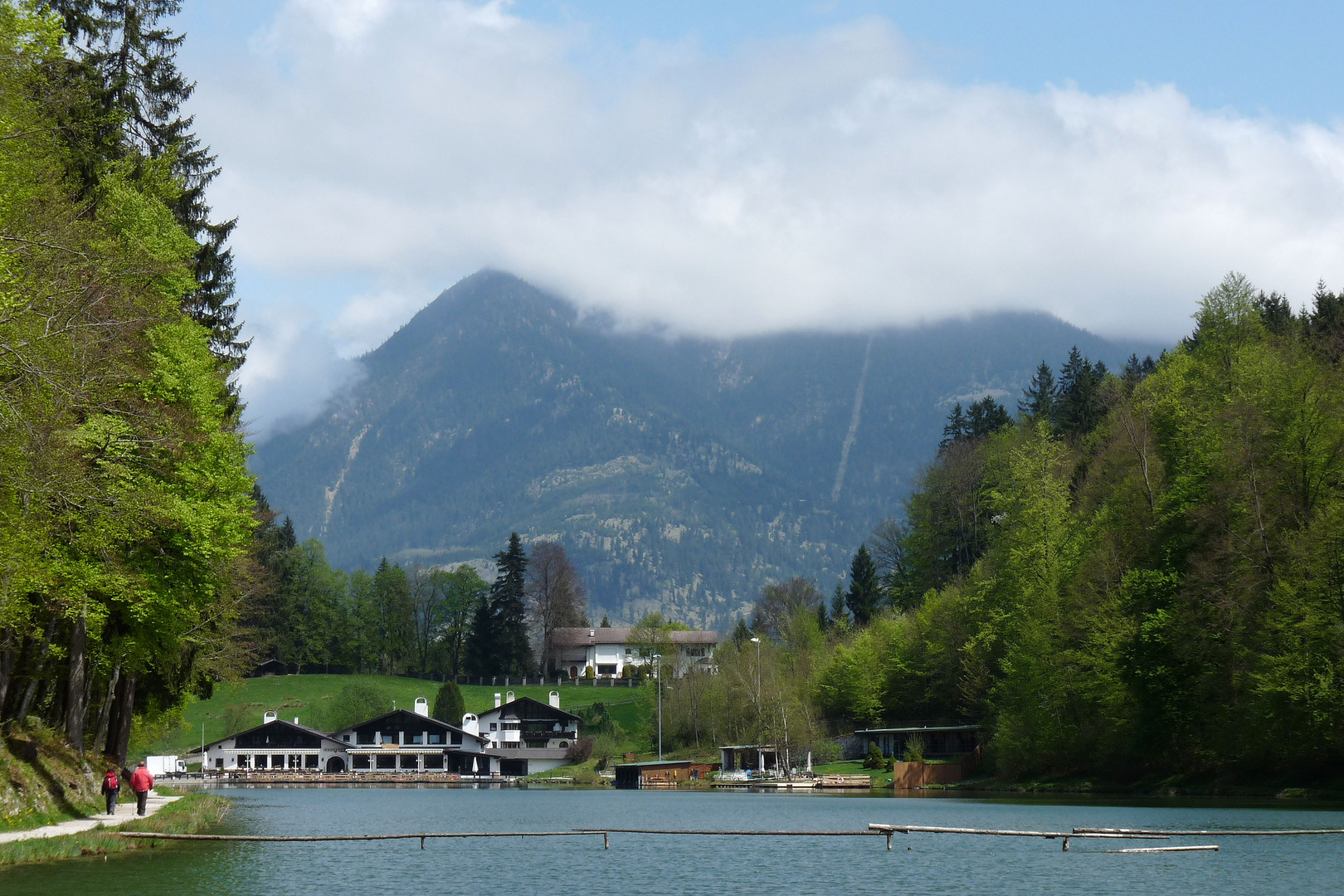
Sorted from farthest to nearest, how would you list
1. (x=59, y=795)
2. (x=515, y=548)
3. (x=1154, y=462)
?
(x=515, y=548) < (x=1154, y=462) < (x=59, y=795)

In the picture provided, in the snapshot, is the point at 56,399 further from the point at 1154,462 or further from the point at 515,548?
the point at 515,548

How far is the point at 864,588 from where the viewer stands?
147250 mm

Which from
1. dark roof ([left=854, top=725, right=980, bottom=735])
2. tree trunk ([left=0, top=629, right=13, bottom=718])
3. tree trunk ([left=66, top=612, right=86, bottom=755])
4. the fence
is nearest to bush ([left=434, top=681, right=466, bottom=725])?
dark roof ([left=854, top=725, right=980, bottom=735])

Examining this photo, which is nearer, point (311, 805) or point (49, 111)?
point (49, 111)

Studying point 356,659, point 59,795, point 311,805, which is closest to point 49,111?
point 59,795

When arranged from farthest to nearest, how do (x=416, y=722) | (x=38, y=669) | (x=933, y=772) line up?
(x=416, y=722)
(x=933, y=772)
(x=38, y=669)

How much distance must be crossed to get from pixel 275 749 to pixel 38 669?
109155 millimetres

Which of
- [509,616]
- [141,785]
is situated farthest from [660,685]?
[141,785]

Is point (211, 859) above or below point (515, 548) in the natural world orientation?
below

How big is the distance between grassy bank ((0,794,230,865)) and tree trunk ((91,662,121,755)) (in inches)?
156

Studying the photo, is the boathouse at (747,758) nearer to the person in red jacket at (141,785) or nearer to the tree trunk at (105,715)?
the tree trunk at (105,715)

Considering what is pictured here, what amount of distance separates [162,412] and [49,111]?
863 cm

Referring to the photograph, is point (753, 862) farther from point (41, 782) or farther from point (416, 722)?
point (416, 722)

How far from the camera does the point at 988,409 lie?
134m
